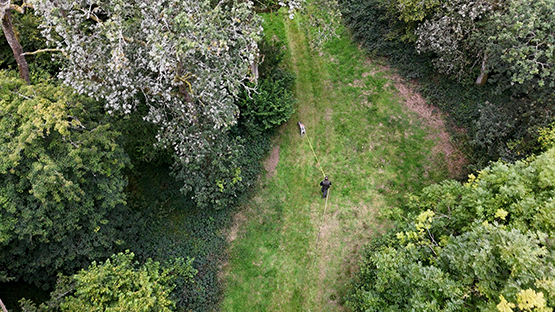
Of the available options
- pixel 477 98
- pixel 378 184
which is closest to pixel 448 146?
pixel 477 98

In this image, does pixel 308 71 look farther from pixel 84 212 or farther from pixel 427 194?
pixel 84 212

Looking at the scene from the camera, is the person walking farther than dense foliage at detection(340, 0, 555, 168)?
Yes

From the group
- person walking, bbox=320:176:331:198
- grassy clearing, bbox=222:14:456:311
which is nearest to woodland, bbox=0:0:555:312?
grassy clearing, bbox=222:14:456:311

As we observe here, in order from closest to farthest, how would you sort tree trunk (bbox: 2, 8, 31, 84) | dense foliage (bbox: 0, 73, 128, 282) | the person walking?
dense foliage (bbox: 0, 73, 128, 282), tree trunk (bbox: 2, 8, 31, 84), the person walking

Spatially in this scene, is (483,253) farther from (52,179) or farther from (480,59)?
(480,59)

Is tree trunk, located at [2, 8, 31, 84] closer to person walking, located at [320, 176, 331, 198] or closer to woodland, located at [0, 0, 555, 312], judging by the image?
woodland, located at [0, 0, 555, 312]

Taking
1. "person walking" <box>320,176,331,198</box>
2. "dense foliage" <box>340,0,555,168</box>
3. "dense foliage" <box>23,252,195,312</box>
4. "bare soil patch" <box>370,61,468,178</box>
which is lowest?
"dense foliage" <box>23,252,195,312</box>

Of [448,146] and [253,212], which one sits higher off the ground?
[448,146]
